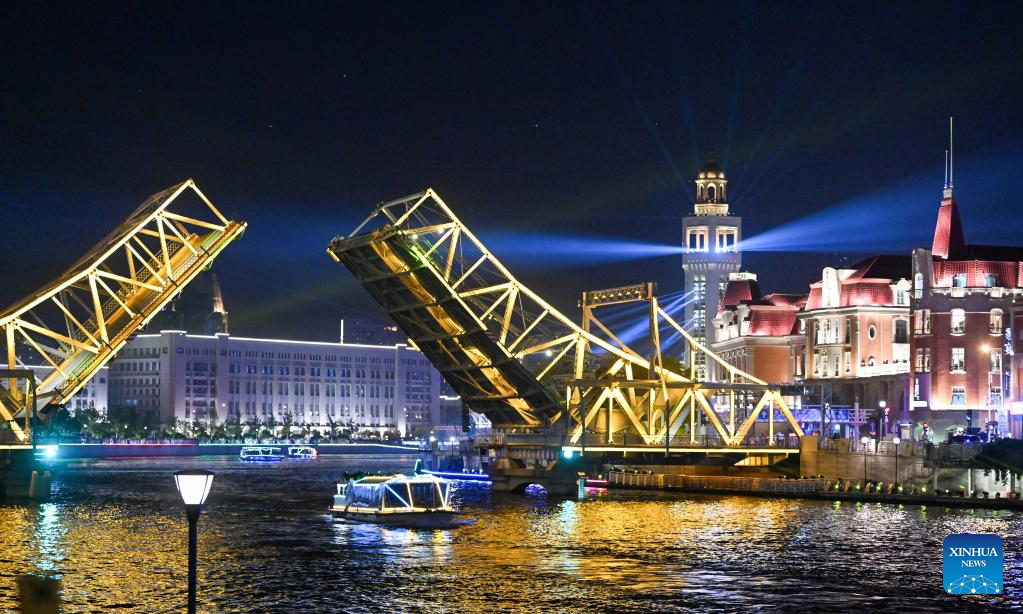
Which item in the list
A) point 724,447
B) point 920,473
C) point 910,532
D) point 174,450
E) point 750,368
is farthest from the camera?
point 174,450

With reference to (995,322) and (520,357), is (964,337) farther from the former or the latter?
(520,357)

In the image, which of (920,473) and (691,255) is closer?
(920,473)

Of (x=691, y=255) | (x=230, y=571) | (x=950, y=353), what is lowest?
(x=230, y=571)

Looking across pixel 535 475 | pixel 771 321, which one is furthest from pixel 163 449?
pixel 535 475

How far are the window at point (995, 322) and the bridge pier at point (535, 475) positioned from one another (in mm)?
26879

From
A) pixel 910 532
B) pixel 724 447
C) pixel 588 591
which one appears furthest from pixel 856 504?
pixel 588 591

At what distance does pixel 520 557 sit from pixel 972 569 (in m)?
12.5

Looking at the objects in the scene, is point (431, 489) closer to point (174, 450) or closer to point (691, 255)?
point (691, 255)

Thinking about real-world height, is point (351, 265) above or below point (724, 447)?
above

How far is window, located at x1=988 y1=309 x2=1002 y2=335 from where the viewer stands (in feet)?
268

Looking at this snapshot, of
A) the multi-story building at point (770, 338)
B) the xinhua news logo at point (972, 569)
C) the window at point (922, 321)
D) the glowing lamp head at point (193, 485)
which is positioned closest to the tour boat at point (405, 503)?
the xinhua news logo at point (972, 569)

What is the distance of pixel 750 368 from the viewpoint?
10981cm

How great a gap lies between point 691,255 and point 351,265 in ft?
271

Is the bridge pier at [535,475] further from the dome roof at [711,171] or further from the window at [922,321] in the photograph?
the dome roof at [711,171]
